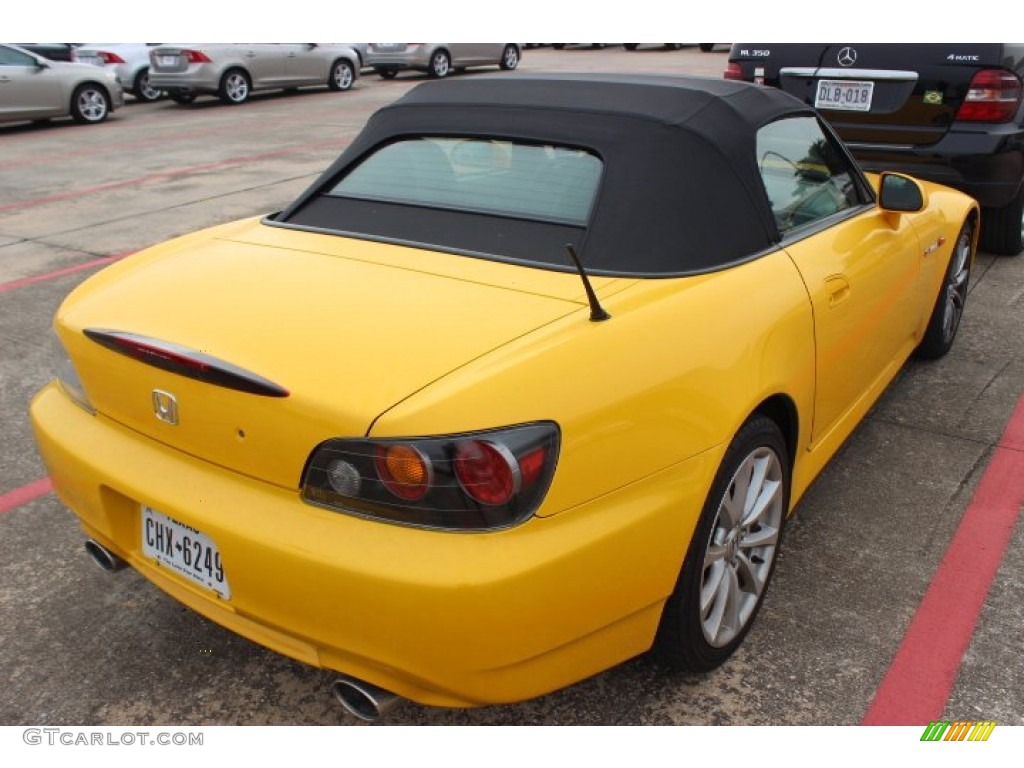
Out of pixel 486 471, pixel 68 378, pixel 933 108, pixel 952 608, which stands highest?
pixel 933 108

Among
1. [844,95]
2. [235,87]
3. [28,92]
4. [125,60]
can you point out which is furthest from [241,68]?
[844,95]

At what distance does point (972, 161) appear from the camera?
18.3 feet

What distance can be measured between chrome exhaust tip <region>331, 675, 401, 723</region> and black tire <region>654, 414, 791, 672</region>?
2.37 feet

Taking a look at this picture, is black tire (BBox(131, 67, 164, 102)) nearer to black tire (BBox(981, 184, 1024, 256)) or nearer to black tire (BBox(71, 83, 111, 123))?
black tire (BBox(71, 83, 111, 123))

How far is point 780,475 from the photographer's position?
265 centimetres

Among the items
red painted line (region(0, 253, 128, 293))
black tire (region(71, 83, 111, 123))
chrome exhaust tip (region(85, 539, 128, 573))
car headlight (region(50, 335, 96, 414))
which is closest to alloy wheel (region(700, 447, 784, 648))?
chrome exhaust tip (region(85, 539, 128, 573))

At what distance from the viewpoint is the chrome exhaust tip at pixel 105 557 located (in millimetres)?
2521

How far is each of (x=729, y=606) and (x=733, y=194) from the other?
1.17 metres

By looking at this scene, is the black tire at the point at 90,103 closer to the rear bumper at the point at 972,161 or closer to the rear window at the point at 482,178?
the rear bumper at the point at 972,161

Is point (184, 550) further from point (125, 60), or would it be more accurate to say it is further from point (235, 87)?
point (125, 60)

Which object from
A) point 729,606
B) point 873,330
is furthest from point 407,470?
point 873,330

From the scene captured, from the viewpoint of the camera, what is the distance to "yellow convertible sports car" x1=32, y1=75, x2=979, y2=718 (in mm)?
1896

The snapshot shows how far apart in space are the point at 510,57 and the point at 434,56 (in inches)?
118
